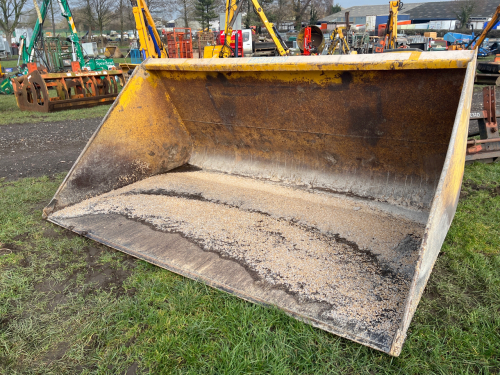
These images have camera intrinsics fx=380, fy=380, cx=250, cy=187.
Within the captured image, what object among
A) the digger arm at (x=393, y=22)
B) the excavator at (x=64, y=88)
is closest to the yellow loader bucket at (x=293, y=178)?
the excavator at (x=64, y=88)

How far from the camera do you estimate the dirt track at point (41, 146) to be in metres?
4.53

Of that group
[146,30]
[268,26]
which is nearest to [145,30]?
[146,30]

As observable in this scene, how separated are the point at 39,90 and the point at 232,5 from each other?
17.4ft

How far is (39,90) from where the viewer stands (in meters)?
8.90

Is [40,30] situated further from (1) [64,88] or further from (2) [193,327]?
(2) [193,327]

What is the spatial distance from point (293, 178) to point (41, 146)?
4.23 m

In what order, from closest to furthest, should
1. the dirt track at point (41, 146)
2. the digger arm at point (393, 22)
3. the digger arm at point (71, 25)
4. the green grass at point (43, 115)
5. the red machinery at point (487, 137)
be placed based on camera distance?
the red machinery at point (487, 137)
the dirt track at point (41, 146)
the green grass at point (43, 115)
the digger arm at point (393, 22)
the digger arm at point (71, 25)

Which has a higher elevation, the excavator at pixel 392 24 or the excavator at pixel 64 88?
the excavator at pixel 392 24

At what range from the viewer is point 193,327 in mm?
1804

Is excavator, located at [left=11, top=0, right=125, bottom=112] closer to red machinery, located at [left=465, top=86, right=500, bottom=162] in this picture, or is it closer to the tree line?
red machinery, located at [left=465, top=86, right=500, bottom=162]

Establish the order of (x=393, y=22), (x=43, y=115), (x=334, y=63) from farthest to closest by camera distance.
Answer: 1. (x=393, y=22)
2. (x=43, y=115)
3. (x=334, y=63)

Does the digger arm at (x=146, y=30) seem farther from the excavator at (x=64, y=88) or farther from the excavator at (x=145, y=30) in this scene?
the excavator at (x=64, y=88)

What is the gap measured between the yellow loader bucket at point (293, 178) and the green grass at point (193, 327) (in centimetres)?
10

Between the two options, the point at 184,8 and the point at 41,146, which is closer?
the point at 41,146
